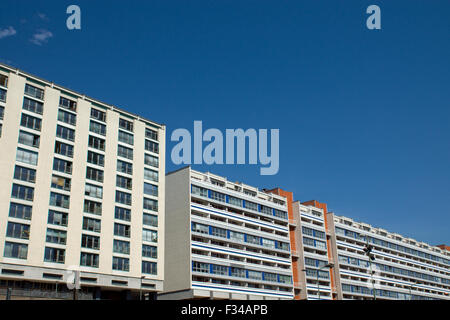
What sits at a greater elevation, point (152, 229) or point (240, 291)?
point (152, 229)

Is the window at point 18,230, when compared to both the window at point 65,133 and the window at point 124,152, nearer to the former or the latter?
the window at point 65,133

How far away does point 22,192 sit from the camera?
62.6 metres

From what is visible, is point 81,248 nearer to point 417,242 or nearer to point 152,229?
point 152,229

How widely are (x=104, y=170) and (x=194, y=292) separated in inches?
985

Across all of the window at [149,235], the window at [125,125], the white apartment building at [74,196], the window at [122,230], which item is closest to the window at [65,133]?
the white apartment building at [74,196]

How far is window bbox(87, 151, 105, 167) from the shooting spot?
72.0m

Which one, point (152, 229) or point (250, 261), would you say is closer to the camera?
point (152, 229)

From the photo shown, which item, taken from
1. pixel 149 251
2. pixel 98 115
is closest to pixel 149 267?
pixel 149 251

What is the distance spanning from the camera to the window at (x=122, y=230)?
71744mm

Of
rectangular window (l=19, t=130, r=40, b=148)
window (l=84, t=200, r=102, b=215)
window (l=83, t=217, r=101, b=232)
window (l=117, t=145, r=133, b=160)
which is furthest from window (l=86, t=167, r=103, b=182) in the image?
rectangular window (l=19, t=130, r=40, b=148)

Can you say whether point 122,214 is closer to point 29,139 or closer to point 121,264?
point 121,264

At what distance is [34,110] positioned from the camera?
6756 centimetres

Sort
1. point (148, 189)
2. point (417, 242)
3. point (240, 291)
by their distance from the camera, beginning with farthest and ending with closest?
point (417, 242) < point (240, 291) < point (148, 189)

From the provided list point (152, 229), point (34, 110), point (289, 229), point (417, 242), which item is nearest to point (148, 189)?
point (152, 229)
